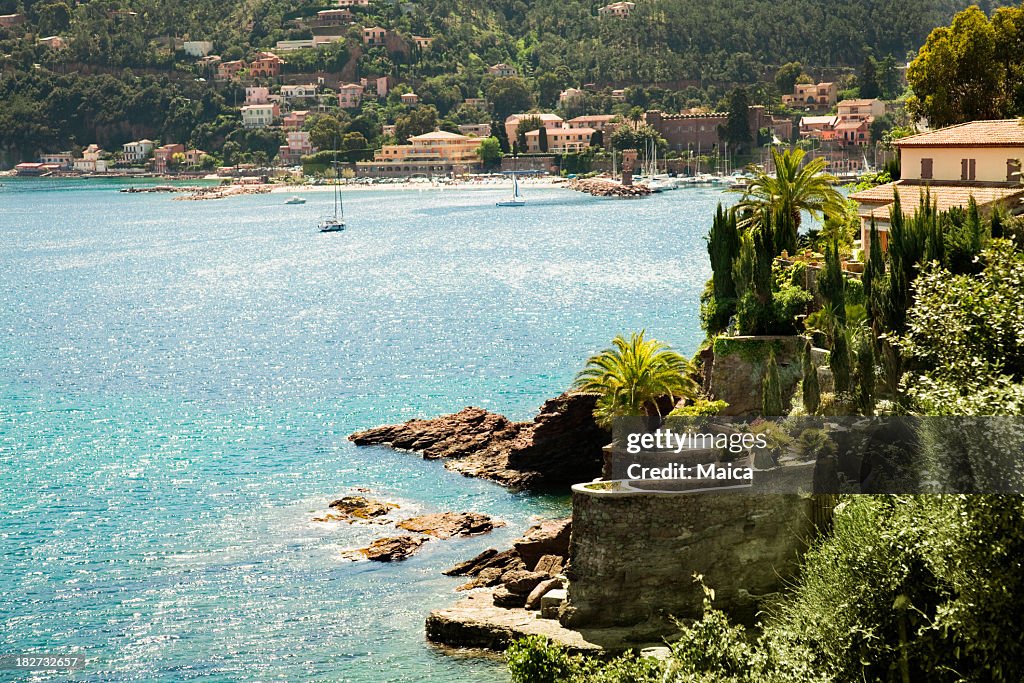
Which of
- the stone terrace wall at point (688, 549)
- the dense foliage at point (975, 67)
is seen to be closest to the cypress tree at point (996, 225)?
the stone terrace wall at point (688, 549)

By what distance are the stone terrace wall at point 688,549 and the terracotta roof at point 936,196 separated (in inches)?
435

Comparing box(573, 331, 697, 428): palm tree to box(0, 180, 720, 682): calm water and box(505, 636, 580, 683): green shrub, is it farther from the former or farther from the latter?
box(505, 636, 580, 683): green shrub

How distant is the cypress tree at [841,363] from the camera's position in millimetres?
28594

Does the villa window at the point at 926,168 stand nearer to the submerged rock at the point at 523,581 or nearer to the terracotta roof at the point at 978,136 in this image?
the terracotta roof at the point at 978,136

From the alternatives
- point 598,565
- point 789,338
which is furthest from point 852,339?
point 598,565

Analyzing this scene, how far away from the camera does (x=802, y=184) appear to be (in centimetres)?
4178

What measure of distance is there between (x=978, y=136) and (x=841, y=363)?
12.0 meters

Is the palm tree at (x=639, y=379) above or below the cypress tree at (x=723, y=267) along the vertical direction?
below

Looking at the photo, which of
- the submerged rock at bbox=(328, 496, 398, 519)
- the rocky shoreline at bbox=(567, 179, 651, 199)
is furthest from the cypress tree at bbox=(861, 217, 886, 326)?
the rocky shoreline at bbox=(567, 179, 651, 199)

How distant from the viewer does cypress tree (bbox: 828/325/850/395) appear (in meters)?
28.6

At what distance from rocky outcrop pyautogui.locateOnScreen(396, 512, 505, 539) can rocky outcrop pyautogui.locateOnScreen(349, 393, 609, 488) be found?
3.49 m

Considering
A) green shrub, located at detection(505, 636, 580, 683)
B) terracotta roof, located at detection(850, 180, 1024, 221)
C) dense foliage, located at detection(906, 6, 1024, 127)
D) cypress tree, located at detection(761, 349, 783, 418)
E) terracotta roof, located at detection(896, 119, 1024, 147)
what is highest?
dense foliage, located at detection(906, 6, 1024, 127)

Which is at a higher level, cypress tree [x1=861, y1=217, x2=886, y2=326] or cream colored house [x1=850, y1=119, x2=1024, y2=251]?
cream colored house [x1=850, y1=119, x2=1024, y2=251]

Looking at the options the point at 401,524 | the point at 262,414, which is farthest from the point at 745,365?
the point at 262,414
